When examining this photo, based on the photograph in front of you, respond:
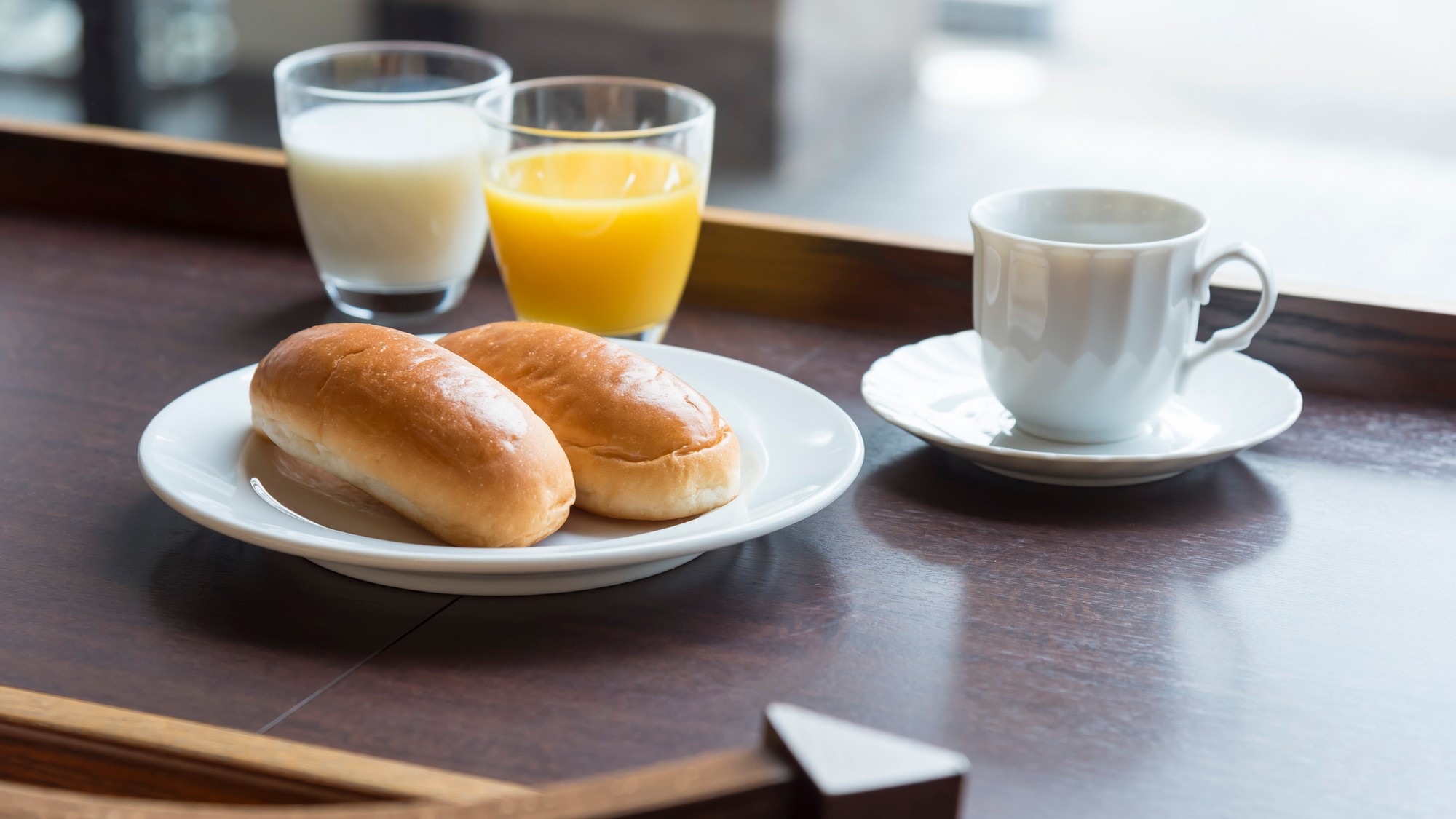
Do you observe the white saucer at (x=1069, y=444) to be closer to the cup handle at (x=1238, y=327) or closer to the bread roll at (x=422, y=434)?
the cup handle at (x=1238, y=327)

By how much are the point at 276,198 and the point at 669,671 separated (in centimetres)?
71

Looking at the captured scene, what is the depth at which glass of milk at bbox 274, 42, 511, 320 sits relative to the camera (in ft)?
2.90

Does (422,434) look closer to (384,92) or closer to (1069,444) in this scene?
(1069,444)

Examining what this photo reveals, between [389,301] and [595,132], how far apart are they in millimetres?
184

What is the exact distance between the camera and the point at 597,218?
814 millimetres

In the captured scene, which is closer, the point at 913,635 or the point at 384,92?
the point at 913,635

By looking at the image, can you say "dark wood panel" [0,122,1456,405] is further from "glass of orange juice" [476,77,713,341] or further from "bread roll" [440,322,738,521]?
"bread roll" [440,322,738,521]

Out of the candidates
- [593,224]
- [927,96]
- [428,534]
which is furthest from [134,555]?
[927,96]

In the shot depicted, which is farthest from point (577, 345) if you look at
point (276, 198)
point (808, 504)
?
point (276, 198)

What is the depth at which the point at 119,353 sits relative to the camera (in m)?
0.85

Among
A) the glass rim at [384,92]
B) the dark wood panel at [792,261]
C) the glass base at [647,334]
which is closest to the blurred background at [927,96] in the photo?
the dark wood panel at [792,261]

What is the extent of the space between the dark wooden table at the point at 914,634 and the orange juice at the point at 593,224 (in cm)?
19

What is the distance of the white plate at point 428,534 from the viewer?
53cm

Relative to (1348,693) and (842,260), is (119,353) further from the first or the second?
(1348,693)
